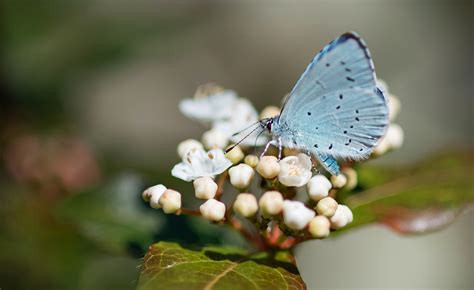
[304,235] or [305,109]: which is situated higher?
[305,109]

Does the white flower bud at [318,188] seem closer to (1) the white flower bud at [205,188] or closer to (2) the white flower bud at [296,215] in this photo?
(2) the white flower bud at [296,215]

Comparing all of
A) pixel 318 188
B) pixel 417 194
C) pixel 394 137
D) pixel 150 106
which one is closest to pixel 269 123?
pixel 318 188

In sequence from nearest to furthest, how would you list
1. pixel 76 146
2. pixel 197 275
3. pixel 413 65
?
pixel 197 275
pixel 76 146
pixel 413 65

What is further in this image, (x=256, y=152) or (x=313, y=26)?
(x=313, y=26)

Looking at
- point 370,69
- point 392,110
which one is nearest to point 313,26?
point 392,110

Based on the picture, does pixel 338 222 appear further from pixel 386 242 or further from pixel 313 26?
pixel 313 26

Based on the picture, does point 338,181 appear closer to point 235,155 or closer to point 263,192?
point 263,192

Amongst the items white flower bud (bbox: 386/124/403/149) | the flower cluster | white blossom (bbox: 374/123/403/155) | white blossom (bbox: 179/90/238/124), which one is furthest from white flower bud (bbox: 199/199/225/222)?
white flower bud (bbox: 386/124/403/149)

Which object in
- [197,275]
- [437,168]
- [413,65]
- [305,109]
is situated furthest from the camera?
[413,65]
